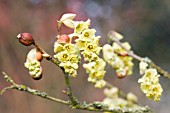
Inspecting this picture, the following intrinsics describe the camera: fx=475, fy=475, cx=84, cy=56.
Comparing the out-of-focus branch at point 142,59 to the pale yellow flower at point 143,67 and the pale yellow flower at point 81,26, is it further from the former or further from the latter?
the pale yellow flower at point 81,26

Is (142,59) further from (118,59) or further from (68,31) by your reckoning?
(68,31)

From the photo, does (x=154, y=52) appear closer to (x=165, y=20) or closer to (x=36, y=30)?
(x=165, y=20)

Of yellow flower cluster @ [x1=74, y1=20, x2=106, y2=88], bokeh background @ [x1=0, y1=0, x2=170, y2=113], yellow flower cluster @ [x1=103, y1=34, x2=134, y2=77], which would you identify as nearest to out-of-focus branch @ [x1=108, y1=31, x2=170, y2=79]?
yellow flower cluster @ [x1=103, y1=34, x2=134, y2=77]

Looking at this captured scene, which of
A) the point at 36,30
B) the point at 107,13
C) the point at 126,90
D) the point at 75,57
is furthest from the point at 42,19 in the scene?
the point at 75,57

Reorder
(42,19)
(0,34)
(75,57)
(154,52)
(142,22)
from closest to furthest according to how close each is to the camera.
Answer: (75,57), (0,34), (42,19), (154,52), (142,22)

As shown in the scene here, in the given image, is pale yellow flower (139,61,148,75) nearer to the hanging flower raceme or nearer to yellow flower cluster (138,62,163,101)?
yellow flower cluster (138,62,163,101)

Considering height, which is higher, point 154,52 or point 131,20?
point 131,20
